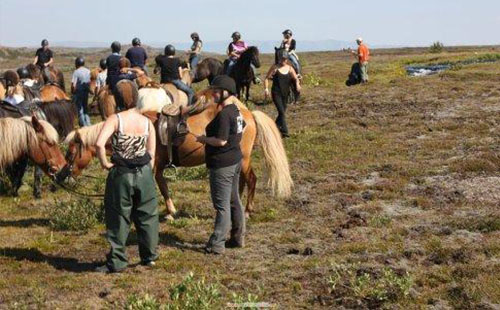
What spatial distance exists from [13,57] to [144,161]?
85635 mm

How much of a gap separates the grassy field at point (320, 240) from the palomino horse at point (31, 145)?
861mm

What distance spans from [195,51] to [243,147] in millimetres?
14738

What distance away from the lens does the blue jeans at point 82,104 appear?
18881 mm

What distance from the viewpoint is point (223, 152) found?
8430 millimetres

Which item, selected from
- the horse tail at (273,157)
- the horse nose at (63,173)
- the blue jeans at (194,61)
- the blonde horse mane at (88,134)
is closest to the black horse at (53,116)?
the horse nose at (63,173)

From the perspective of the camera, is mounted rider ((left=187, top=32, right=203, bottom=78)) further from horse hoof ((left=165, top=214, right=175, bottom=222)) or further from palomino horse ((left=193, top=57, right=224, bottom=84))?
horse hoof ((left=165, top=214, right=175, bottom=222))

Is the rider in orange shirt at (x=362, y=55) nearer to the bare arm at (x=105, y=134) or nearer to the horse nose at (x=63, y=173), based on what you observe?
the horse nose at (x=63, y=173)

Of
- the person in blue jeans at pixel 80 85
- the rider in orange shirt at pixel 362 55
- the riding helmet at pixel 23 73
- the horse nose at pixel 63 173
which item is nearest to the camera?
the horse nose at pixel 63 173

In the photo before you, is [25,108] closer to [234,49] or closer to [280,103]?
[280,103]

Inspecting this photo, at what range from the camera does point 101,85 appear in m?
19.1

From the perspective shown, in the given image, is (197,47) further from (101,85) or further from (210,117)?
(210,117)

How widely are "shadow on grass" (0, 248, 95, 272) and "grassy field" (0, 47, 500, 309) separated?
0.03 m

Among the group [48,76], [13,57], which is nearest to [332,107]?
[48,76]

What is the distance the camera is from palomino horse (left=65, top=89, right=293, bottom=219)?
9797 mm
